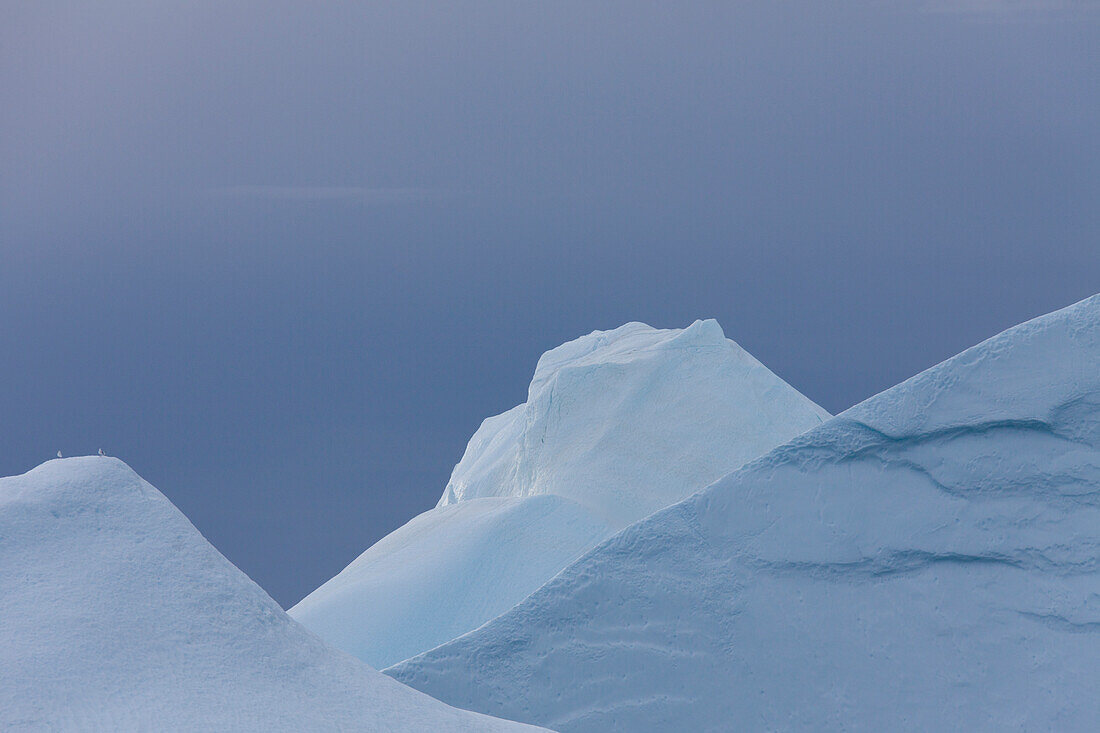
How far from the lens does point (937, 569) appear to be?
15.6 ft

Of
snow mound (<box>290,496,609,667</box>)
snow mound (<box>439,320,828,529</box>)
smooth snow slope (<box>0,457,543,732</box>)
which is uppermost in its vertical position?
snow mound (<box>439,320,828,529</box>)

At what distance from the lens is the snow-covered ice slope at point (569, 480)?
21.8 ft

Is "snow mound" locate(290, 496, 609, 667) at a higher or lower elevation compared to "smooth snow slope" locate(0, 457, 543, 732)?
higher

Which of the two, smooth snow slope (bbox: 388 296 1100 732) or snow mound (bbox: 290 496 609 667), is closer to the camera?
smooth snow slope (bbox: 388 296 1100 732)

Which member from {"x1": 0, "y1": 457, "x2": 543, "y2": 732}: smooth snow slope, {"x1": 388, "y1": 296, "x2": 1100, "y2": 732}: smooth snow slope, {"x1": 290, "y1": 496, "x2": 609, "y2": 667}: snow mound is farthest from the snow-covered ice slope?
{"x1": 0, "y1": 457, "x2": 543, "y2": 732}: smooth snow slope

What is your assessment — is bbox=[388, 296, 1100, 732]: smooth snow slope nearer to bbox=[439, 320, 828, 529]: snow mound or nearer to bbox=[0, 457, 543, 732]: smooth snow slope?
bbox=[0, 457, 543, 732]: smooth snow slope

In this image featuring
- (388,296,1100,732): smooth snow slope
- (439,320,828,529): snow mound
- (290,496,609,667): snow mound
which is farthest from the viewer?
(439,320,828,529): snow mound

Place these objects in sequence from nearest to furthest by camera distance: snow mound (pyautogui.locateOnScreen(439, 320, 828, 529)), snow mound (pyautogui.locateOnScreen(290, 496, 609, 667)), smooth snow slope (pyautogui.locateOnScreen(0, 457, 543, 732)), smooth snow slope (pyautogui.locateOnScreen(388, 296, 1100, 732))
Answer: smooth snow slope (pyautogui.locateOnScreen(0, 457, 543, 732)) < smooth snow slope (pyautogui.locateOnScreen(388, 296, 1100, 732)) < snow mound (pyautogui.locateOnScreen(290, 496, 609, 667)) < snow mound (pyautogui.locateOnScreen(439, 320, 828, 529))

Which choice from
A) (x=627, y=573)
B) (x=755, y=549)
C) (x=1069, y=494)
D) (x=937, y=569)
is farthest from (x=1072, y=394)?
(x=627, y=573)

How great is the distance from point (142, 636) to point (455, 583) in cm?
371

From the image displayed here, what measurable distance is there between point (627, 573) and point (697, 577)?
266mm

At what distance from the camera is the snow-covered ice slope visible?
664 centimetres

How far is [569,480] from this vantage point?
7637 millimetres

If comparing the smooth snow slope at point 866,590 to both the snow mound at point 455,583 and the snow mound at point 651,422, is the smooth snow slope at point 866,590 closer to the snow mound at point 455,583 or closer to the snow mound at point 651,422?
the snow mound at point 455,583
